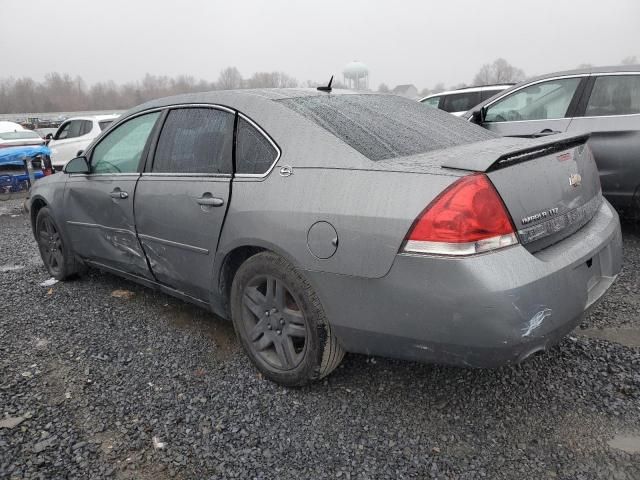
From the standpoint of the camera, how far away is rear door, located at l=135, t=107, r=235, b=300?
271cm

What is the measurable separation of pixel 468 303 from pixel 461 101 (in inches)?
388

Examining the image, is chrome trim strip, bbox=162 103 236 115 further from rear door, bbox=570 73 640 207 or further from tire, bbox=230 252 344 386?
rear door, bbox=570 73 640 207

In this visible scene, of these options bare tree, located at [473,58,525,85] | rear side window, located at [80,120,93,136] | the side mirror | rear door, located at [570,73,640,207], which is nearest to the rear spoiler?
rear door, located at [570,73,640,207]

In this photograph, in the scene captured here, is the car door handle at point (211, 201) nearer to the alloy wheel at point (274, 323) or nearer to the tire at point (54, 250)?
the alloy wheel at point (274, 323)

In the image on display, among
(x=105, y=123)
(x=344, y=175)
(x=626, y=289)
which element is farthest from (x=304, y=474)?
(x=105, y=123)

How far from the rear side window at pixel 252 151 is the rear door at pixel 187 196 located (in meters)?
0.07

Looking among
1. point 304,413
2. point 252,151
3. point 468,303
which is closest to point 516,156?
point 468,303

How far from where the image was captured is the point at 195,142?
2955 millimetres

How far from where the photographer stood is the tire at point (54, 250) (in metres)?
4.25

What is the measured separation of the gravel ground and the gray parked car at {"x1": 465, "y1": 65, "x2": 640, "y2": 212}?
1.60 metres

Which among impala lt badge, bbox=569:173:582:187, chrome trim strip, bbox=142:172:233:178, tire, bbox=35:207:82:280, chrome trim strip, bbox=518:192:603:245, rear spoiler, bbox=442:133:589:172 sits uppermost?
rear spoiler, bbox=442:133:589:172

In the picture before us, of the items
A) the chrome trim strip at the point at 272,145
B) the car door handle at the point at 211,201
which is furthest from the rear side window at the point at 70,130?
the chrome trim strip at the point at 272,145

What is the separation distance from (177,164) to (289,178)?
101 cm

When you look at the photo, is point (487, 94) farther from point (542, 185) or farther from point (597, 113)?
point (542, 185)
